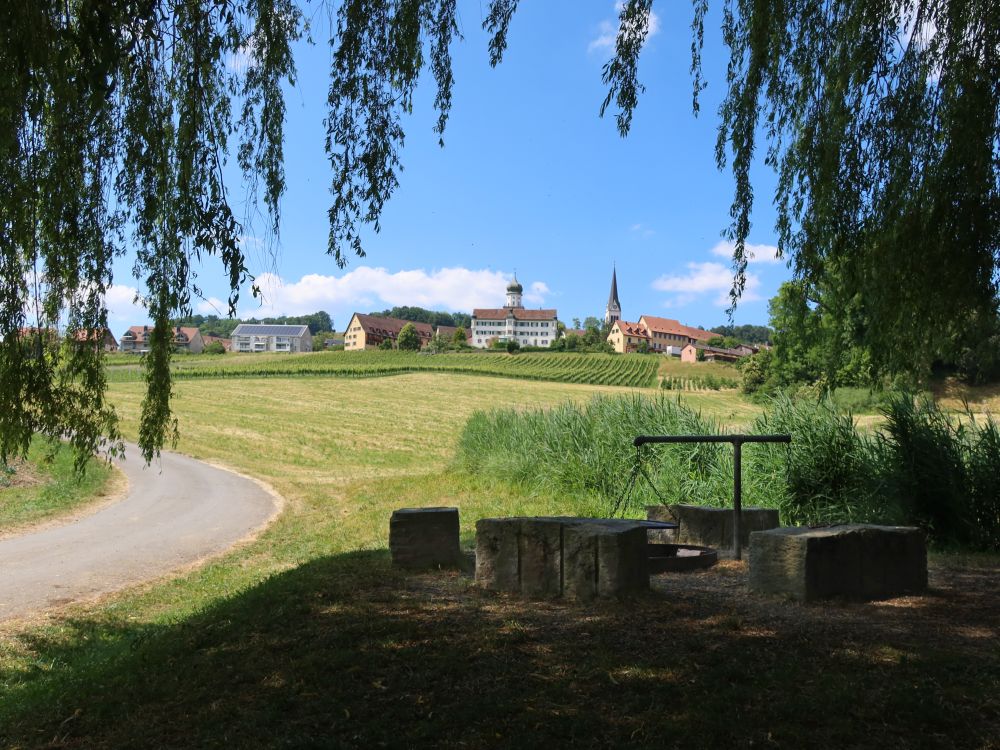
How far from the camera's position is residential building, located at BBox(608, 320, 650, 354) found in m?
132

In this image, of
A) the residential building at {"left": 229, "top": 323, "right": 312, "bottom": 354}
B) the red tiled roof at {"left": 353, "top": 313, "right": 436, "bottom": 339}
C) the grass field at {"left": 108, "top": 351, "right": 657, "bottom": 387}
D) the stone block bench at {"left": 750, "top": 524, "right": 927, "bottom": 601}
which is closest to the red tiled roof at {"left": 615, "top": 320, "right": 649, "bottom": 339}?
the red tiled roof at {"left": 353, "top": 313, "right": 436, "bottom": 339}

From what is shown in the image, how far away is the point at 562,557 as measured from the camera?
6.11 meters

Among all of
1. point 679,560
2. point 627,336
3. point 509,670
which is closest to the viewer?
point 509,670

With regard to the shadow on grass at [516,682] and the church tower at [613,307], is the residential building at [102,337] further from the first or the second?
the church tower at [613,307]

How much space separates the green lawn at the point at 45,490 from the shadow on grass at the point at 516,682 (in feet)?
A: 32.2

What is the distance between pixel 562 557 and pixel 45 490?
1433cm

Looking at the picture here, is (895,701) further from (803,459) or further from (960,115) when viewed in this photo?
(803,459)

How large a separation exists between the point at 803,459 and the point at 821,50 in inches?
222

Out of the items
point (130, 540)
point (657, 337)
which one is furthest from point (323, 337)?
point (130, 540)

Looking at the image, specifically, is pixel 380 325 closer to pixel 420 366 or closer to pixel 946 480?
pixel 420 366

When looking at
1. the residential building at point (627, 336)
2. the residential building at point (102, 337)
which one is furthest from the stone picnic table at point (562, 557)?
the residential building at point (627, 336)

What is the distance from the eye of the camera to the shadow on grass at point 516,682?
3812 millimetres

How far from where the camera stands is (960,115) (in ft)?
20.5

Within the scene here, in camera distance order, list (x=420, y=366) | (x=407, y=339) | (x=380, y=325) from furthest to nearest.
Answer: (x=380, y=325)
(x=407, y=339)
(x=420, y=366)
